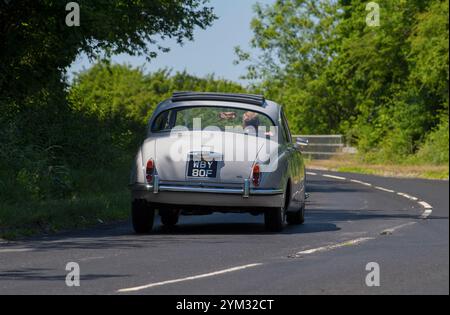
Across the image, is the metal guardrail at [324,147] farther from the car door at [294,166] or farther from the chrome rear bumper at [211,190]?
the chrome rear bumper at [211,190]

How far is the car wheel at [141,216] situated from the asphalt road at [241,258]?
20cm

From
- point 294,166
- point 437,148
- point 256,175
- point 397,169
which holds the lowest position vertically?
point 256,175

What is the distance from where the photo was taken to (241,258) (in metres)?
12.8

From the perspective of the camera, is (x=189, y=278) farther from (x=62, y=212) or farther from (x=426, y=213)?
(x=426, y=213)

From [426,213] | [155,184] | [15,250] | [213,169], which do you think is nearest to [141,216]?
[155,184]

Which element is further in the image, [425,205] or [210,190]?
[425,205]

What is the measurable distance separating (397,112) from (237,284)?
4996cm

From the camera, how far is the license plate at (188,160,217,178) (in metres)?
15.6

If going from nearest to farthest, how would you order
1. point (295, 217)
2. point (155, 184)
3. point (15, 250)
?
point (15, 250)
point (155, 184)
point (295, 217)

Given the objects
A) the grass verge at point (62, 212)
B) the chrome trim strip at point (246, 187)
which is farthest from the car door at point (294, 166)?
the grass verge at point (62, 212)

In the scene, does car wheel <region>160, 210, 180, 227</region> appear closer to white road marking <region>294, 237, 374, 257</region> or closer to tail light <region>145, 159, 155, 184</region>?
tail light <region>145, 159, 155, 184</region>

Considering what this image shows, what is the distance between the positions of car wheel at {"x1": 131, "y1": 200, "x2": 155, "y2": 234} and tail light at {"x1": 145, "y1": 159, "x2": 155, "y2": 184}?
32 cm

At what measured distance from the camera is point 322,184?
117ft

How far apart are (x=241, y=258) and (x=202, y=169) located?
9.95 feet
